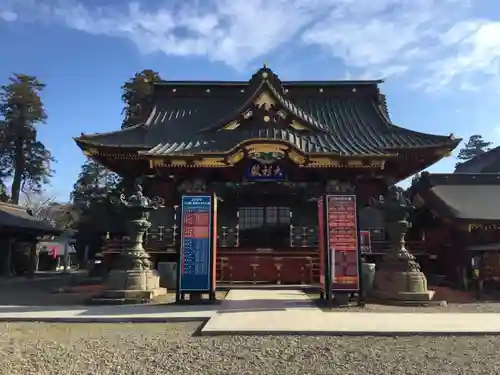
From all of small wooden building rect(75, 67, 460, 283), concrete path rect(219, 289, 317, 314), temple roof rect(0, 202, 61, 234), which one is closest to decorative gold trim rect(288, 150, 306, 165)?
small wooden building rect(75, 67, 460, 283)

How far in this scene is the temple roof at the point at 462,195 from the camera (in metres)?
16.5

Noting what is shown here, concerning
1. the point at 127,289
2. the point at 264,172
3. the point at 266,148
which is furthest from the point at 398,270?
the point at 127,289

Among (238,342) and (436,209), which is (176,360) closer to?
(238,342)

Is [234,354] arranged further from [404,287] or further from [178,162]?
[178,162]

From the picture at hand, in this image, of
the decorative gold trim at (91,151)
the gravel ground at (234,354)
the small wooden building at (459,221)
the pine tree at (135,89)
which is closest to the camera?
the gravel ground at (234,354)

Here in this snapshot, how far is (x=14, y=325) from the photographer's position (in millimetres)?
8602

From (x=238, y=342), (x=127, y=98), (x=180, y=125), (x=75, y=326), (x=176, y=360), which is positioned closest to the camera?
(x=176, y=360)

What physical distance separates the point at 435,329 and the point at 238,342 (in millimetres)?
3637

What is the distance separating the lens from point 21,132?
38.3m

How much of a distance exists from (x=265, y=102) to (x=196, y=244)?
849 cm

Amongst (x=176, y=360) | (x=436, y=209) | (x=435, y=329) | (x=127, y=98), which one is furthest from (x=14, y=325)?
(x=127, y=98)

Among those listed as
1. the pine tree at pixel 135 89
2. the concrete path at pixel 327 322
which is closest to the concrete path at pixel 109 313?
the concrete path at pixel 327 322

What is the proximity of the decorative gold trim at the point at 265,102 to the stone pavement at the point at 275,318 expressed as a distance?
910 centimetres

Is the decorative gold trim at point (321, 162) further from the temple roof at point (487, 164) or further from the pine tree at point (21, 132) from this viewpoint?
the pine tree at point (21, 132)
